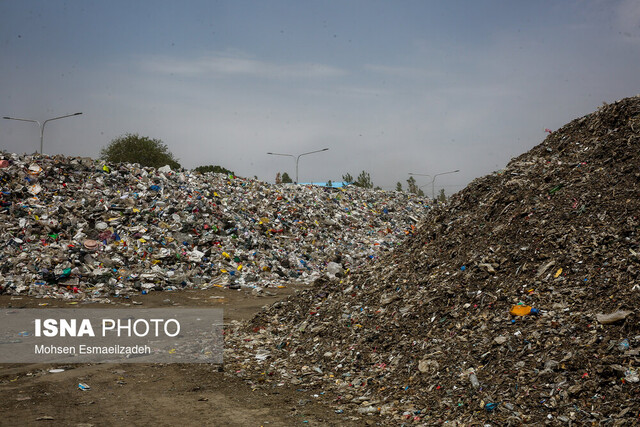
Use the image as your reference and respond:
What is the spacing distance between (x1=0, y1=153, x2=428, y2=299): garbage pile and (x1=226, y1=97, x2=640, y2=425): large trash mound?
3.03m

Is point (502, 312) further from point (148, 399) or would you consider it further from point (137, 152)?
point (137, 152)

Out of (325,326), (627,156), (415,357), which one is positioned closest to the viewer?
(415,357)

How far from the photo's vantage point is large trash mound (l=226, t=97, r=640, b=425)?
4.14m

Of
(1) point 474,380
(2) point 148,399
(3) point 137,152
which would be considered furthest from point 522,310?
(3) point 137,152

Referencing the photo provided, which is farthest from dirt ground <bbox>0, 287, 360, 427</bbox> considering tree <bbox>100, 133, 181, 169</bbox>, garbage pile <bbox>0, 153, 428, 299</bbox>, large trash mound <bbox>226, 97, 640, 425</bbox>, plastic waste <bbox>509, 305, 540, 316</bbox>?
tree <bbox>100, 133, 181, 169</bbox>

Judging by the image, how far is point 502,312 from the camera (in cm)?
510

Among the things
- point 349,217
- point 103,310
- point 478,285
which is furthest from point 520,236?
point 349,217

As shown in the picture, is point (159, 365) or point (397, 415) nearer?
point (397, 415)

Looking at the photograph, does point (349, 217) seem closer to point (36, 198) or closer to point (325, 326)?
point (36, 198)

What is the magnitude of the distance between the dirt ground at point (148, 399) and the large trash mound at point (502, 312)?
0.37 m

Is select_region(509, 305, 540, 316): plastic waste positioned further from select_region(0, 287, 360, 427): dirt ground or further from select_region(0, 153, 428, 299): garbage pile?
select_region(0, 153, 428, 299): garbage pile

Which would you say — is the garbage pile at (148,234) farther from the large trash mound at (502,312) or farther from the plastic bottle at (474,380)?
the plastic bottle at (474,380)

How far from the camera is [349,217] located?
2245 centimetres

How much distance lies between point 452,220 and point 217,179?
15443 mm
